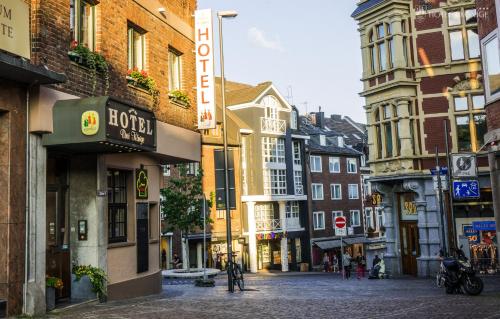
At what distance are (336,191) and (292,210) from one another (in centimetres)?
768

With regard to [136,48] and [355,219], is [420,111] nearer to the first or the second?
[136,48]

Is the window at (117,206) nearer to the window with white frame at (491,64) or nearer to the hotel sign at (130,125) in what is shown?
the hotel sign at (130,125)

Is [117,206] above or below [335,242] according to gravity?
above

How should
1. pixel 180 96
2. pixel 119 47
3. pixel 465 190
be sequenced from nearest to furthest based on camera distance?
pixel 119 47
pixel 180 96
pixel 465 190

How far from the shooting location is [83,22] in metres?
12.3

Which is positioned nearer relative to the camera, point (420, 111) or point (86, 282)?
point (86, 282)

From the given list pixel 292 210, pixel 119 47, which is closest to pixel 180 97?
pixel 119 47

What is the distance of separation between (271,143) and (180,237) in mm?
14348

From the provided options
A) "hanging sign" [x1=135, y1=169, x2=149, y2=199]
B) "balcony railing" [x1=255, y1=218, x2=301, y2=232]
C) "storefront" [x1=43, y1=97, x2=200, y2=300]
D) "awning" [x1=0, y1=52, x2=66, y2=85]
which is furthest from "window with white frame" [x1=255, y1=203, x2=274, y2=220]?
"awning" [x1=0, y1=52, x2=66, y2=85]

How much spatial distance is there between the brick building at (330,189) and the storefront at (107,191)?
132 ft

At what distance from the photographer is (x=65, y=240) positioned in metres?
12.1

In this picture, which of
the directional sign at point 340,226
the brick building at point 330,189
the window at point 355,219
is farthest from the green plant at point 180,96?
the window at point 355,219

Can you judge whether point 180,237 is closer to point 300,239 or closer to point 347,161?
point 300,239

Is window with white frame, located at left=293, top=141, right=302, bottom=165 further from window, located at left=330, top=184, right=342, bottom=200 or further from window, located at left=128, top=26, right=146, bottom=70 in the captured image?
window, located at left=128, top=26, right=146, bottom=70
